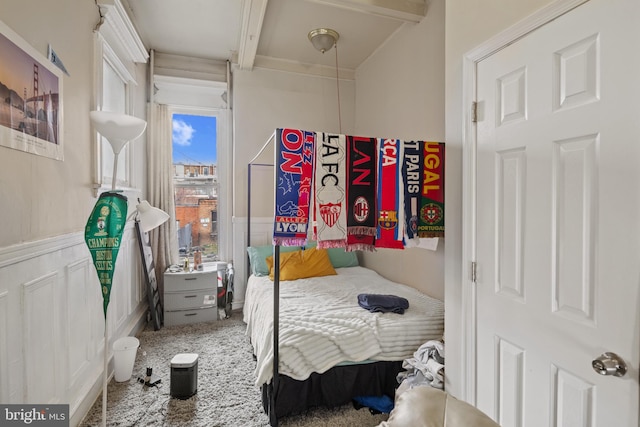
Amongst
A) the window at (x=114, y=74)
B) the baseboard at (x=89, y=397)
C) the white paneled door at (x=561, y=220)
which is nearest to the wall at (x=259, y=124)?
the window at (x=114, y=74)

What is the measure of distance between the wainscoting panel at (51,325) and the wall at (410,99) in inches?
91.1

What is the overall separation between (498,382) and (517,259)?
1.78ft

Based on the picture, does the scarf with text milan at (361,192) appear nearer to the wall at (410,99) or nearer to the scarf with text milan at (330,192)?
the scarf with text milan at (330,192)

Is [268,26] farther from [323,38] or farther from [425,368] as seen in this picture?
[425,368]

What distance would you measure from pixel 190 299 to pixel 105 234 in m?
1.96

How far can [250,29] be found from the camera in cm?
284

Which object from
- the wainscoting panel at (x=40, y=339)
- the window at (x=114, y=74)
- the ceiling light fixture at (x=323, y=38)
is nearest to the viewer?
the wainscoting panel at (x=40, y=339)

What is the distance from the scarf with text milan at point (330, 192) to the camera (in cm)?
174

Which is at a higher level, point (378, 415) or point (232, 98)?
point (232, 98)

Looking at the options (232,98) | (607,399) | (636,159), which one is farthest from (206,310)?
(636,159)

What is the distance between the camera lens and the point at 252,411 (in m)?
1.93

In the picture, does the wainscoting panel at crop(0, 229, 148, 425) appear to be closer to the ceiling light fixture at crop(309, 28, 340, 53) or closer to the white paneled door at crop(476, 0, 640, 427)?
the white paneled door at crop(476, 0, 640, 427)

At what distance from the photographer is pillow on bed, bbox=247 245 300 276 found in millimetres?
3291

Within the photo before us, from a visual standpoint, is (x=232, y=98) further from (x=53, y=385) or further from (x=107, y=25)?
(x=53, y=385)
